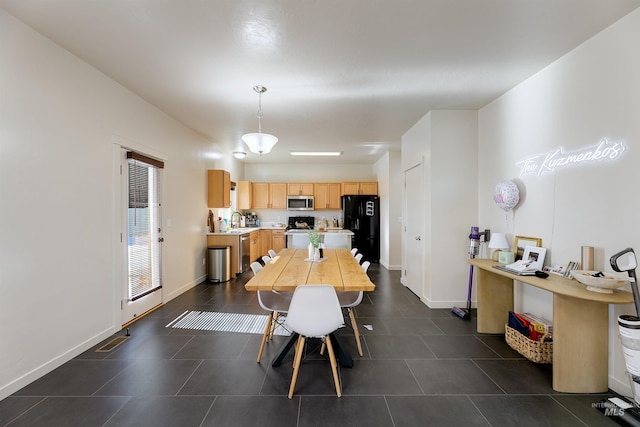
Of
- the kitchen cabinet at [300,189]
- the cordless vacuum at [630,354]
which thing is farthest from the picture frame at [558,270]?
the kitchen cabinet at [300,189]

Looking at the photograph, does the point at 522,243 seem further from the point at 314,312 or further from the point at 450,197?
the point at 314,312

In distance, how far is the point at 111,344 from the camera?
104 inches

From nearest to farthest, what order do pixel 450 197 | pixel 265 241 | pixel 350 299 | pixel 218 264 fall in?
pixel 350 299, pixel 450 197, pixel 218 264, pixel 265 241

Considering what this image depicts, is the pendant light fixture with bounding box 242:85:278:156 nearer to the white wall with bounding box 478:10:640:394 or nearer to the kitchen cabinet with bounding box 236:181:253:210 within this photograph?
the white wall with bounding box 478:10:640:394

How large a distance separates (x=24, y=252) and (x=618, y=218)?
4447mm

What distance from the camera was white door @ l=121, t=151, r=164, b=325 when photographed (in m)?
3.07

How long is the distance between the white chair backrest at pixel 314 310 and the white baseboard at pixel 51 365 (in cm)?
207

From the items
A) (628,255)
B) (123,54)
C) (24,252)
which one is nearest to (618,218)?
(628,255)

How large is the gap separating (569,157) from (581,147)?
119 millimetres

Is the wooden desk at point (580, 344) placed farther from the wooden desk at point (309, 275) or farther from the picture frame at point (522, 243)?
the wooden desk at point (309, 275)

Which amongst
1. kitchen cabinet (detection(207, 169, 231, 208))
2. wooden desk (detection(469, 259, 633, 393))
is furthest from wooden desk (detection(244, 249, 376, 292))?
kitchen cabinet (detection(207, 169, 231, 208))

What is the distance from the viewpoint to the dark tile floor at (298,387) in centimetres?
172

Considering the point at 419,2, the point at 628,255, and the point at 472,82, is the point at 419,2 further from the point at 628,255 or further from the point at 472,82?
the point at 628,255

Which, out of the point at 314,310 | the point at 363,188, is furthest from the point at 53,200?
the point at 363,188
